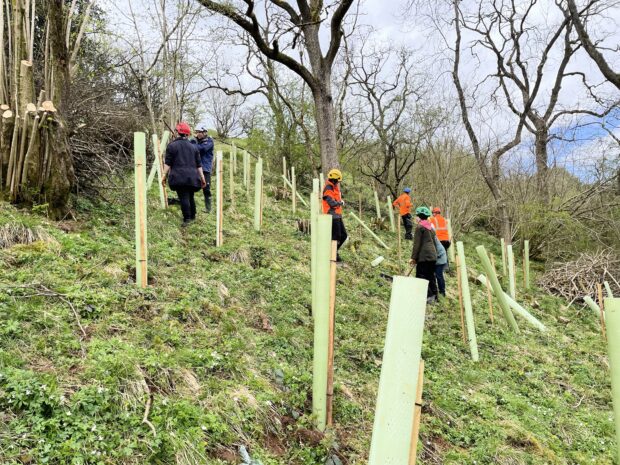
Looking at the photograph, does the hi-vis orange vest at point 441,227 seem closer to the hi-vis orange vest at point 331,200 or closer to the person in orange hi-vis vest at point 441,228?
the person in orange hi-vis vest at point 441,228

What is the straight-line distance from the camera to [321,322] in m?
2.94

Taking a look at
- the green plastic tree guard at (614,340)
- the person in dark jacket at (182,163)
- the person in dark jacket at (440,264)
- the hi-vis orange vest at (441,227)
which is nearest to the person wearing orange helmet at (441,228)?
the hi-vis orange vest at (441,227)

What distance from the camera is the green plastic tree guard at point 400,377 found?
1520 mm

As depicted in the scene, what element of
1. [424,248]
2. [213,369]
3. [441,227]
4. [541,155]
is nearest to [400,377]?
[213,369]

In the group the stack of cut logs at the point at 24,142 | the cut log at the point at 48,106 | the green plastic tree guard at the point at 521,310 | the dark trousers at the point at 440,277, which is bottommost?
the green plastic tree guard at the point at 521,310

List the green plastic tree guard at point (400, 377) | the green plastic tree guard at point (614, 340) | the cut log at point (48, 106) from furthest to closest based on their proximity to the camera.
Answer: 1. the cut log at point (48, 106)
2. the green plastic tree guard at point (614, 340)
3. the green plastic tree guard at point (400, 377)

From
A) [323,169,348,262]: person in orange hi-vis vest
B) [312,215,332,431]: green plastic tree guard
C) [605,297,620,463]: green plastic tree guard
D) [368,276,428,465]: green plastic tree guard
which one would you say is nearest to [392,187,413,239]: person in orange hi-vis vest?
[323,169,348,262]: person in orange hi-vis vest

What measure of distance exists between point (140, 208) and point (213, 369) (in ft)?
5.89

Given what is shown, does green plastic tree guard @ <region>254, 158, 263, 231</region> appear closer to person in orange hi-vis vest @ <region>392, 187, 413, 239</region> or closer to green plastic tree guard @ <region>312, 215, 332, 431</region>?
green plastic tree guard @ <region>312, 215, 332, 431</region>

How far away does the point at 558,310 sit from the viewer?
1069cm

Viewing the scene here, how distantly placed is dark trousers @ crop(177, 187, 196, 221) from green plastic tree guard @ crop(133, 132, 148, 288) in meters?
2.53

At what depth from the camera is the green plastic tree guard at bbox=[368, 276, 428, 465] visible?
4.99 ft

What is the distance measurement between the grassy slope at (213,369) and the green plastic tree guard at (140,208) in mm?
199

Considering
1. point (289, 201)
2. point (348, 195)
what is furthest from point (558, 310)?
point (348, 195)
